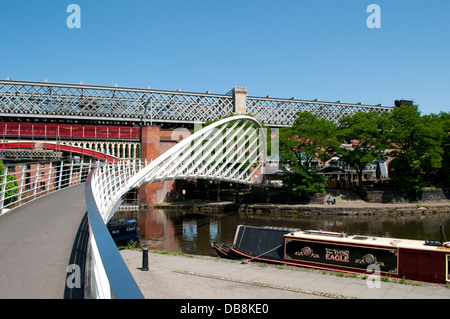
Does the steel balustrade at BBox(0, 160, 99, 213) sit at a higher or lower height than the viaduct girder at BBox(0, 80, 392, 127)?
lower

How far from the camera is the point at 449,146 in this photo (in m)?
47.6

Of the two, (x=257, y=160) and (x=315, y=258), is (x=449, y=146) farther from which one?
(x=315, y=258)

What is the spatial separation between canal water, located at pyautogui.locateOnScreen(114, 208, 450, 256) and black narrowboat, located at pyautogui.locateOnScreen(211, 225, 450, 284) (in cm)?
385

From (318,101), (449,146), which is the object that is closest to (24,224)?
(449,146)

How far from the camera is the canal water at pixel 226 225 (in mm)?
25828

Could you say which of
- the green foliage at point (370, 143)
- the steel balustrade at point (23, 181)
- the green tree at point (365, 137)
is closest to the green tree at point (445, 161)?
the green foliage at point (370, 143)

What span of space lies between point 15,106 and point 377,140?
5473cm

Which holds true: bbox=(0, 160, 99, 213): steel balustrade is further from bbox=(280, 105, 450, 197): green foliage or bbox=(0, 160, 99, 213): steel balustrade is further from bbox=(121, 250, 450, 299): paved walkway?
bbox=(280, 105, 450, 197): green foliage

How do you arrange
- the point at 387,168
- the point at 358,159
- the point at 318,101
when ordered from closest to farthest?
the point at 358,159
the point at 387,168
the point at 318,101

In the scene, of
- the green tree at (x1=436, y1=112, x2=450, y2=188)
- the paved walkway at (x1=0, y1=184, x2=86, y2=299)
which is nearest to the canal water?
the green tree at (x1=436, y1=112, x2=450, y2=188)

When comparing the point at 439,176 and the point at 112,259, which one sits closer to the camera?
the point at 112,259

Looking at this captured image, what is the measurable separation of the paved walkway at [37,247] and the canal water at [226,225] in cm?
1317

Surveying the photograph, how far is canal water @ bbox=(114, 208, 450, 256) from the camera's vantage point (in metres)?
25.8

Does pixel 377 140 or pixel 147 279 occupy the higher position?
pixel 377 140
